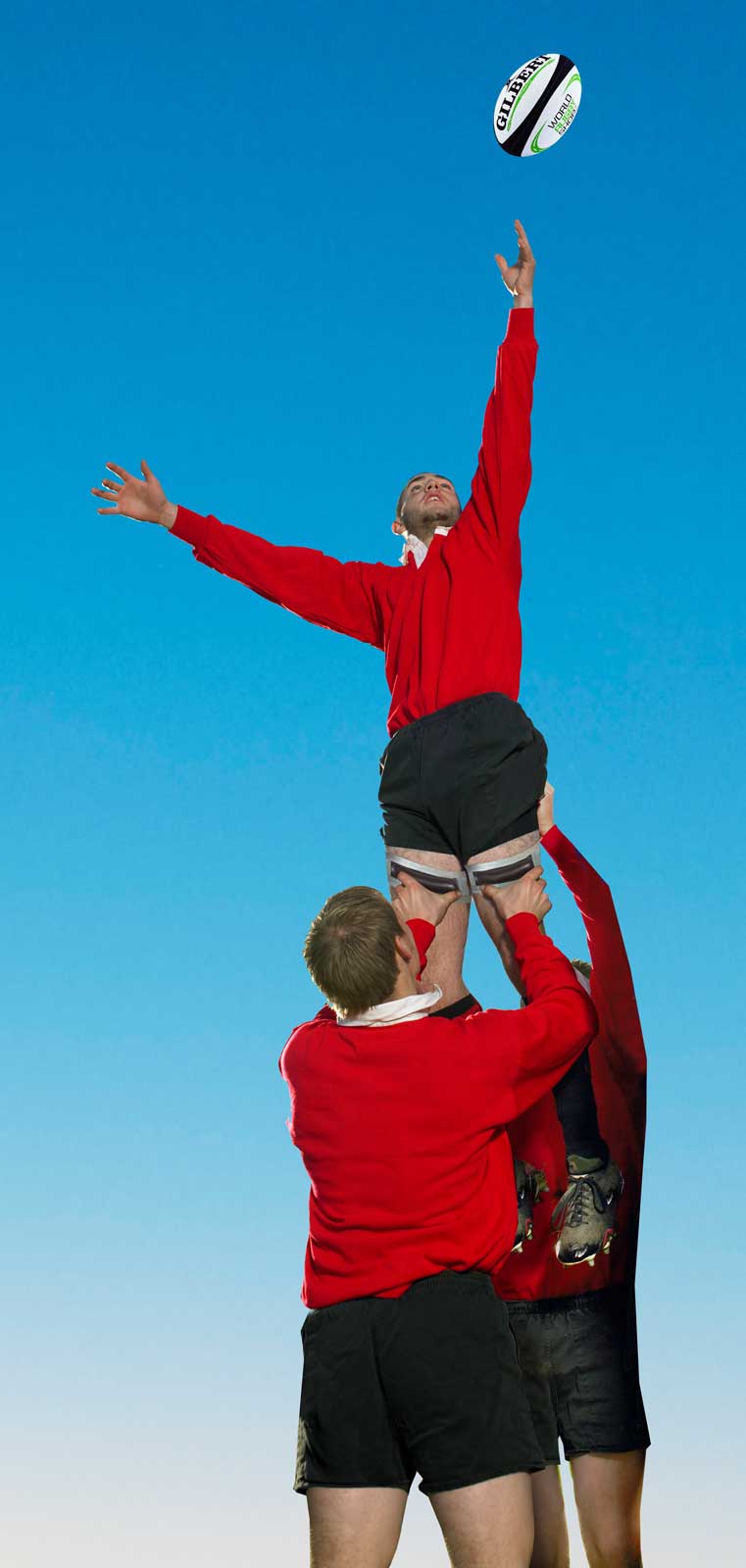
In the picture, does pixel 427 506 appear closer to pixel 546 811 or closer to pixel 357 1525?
pixel 546 811

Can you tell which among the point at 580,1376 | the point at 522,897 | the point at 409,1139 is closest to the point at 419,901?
the point at 522,897

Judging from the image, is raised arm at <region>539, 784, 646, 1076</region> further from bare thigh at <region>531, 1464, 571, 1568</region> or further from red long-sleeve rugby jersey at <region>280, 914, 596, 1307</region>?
red long-sleeve rugby jersey at <region>280, 914, 596, 1307</region>

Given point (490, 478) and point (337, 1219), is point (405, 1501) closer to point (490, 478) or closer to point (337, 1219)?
point (337, 1219)

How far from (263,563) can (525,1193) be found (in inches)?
112

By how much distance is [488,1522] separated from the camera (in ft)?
14.2

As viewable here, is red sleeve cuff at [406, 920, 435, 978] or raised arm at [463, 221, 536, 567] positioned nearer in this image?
red sleeve cuff at [406, 920, 435, 978]

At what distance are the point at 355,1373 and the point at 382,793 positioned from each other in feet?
8.20

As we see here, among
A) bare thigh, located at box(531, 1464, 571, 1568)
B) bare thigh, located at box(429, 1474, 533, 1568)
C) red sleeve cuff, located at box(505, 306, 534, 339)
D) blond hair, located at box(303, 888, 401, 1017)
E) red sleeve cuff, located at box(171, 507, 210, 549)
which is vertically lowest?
bare thigh, located at box(531, 1464, 571, 1568)

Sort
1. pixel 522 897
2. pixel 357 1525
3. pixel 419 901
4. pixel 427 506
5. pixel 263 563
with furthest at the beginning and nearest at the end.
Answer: pixel 263 563, pixel 427 506, pixel 419 901, pixel 522 897, pixel 357 1525

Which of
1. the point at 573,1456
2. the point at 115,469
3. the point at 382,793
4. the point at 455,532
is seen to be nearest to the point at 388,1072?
the point at 382,793

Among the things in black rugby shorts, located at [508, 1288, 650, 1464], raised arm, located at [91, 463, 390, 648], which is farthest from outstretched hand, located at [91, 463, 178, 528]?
black rugby shorts, located at [508, 1288, 650, 1464]

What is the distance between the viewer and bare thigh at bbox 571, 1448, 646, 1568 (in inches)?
236

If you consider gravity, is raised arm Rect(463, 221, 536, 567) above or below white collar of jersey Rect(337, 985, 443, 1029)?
above

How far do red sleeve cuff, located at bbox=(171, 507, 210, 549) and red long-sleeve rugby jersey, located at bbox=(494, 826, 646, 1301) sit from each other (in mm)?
1997
